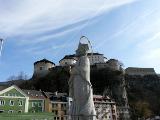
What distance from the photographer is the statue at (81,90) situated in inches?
476

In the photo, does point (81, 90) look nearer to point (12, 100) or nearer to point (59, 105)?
point (12, 100)

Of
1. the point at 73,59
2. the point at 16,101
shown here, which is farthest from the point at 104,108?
the point at 73,59

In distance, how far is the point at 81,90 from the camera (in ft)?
41.4

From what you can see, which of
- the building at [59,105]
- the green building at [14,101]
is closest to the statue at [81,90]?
the green building at [14,101]

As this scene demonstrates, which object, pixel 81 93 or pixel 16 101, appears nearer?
pixel 81 93

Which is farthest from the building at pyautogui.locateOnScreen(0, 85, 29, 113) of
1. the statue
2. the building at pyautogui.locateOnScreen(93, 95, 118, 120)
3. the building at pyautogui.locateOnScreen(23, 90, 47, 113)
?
the statue

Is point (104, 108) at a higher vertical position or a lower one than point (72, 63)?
lower

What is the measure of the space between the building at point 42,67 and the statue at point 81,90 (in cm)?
7930

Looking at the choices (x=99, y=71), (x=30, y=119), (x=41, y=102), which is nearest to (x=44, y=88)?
(x=99, y=71)

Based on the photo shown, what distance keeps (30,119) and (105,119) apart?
32.6m

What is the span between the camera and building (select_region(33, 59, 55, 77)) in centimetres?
9293

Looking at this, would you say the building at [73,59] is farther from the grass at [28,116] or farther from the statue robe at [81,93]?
the statue robe at [81,93]

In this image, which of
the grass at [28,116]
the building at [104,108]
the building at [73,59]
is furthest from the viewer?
the building at [73,59]

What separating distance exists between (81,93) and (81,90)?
15cm
